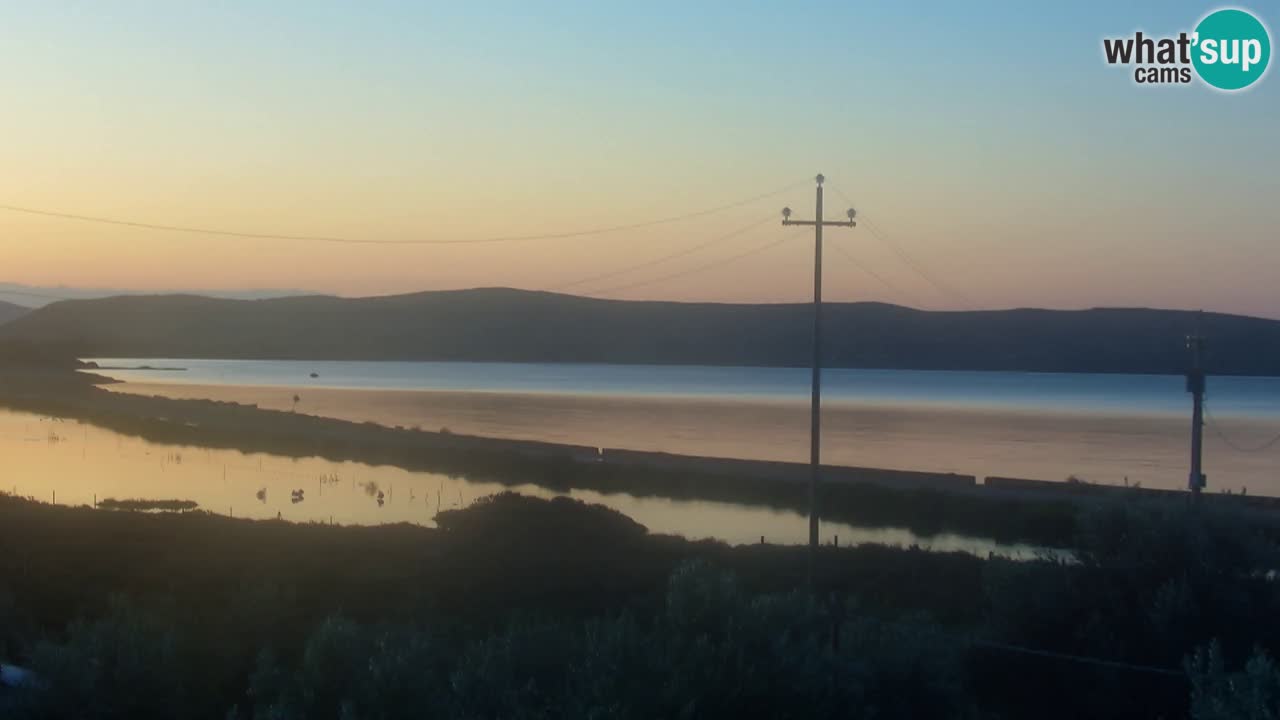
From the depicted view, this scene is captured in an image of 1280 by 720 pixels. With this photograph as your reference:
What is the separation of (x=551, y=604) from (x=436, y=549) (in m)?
9.58

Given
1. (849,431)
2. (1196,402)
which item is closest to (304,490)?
(1196,402)

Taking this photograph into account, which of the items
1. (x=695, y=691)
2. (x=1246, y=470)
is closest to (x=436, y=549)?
(x=695, y=691)

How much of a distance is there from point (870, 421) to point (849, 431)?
1427 cm

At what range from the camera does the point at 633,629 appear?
9445 mm

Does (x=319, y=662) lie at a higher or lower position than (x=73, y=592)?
higher

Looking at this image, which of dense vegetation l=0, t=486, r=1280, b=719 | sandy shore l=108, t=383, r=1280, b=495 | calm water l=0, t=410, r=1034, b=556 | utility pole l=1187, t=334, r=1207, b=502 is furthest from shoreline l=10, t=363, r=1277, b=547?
sandy shore l=108, t=383, r=1280, b=495

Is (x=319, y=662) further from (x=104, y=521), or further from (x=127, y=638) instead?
(x=104, y=521)

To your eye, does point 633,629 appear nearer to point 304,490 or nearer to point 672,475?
point 672,475

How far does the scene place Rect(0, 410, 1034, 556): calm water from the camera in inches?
1708

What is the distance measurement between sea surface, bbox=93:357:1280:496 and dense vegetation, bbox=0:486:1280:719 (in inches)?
1566

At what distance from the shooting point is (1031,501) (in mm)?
44062

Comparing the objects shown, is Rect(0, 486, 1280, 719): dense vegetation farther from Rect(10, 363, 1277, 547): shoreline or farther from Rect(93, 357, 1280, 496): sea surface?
Rect(93, 357, 1280, 496): sea surface

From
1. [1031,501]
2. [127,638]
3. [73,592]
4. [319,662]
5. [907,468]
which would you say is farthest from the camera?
[907,468]

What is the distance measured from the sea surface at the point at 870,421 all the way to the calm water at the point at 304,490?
21.4 meters
